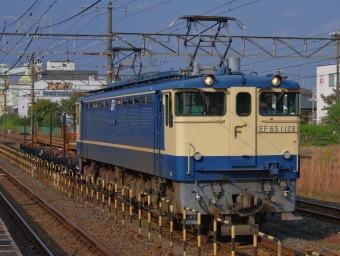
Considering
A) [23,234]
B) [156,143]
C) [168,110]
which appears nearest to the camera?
[168,110]

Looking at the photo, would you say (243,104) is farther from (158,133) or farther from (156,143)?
(156,143)

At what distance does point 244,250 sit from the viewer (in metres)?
11.8

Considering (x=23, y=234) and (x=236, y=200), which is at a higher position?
(x=236, y=200)

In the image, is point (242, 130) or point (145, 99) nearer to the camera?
point (242, 130)

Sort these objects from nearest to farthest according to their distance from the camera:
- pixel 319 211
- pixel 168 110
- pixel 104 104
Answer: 1. pixel 168 110
2. pixel 319 211
3. pixel 104 104

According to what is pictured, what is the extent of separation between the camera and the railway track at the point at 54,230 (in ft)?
40.6

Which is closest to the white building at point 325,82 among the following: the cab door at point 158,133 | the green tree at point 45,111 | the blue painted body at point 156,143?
the green tree at point 45,111

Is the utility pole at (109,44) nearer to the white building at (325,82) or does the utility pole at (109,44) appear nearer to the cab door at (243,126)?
the cab door at (243,126)

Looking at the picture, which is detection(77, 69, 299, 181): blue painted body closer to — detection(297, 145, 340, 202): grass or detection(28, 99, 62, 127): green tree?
detection(297, 145, 340, 202): grass

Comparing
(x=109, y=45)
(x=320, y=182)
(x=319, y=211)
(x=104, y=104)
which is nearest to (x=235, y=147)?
(x=319, y=211)

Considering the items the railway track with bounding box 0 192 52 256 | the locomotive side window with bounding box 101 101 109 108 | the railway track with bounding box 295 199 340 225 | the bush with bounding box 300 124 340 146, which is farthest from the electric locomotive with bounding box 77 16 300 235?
Answer: the bush with bounding box 300 124 340 146

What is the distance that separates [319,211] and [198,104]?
671 centimetres

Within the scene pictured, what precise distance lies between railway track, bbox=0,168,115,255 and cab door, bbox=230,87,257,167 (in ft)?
10.5

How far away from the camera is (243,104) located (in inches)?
486
